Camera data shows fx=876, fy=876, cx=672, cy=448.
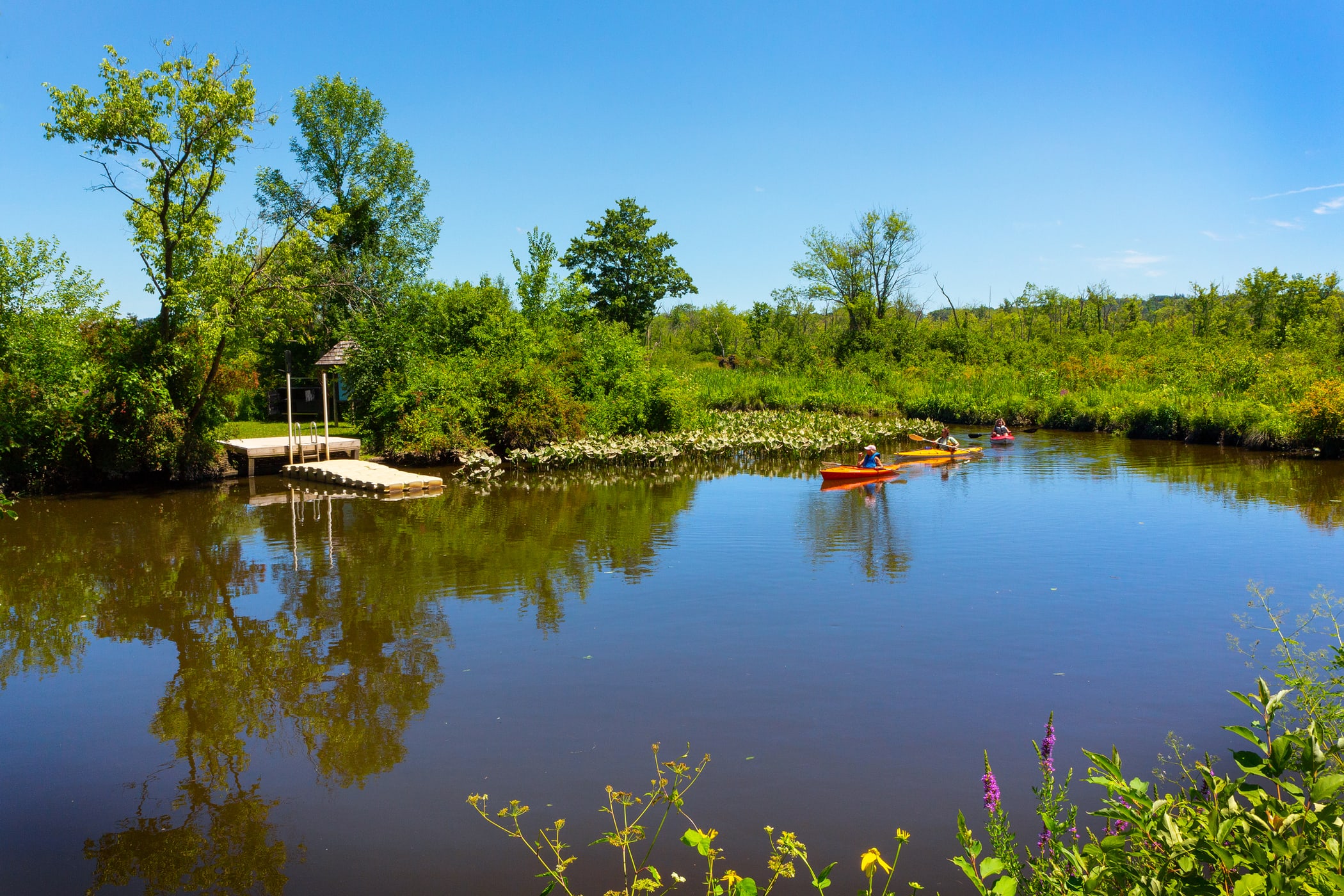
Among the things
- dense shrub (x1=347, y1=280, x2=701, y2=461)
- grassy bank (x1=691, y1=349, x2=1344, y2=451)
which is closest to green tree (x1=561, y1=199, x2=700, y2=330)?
grassy bank (x1=691, y1=349, x2=1344, y2=451)

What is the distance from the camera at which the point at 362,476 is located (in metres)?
20.5

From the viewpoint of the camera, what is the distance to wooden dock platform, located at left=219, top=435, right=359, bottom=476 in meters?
22.8

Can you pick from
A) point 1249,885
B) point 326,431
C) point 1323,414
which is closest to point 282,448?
point 326,431

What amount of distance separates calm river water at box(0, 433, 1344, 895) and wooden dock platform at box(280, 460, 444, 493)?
12.5 ft

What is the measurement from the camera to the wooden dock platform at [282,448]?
22.8 m

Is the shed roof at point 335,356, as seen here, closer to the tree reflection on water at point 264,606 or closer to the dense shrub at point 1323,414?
the tree reflection on water at point 264,606

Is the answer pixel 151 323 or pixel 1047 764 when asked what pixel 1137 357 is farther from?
pixel 1047 764

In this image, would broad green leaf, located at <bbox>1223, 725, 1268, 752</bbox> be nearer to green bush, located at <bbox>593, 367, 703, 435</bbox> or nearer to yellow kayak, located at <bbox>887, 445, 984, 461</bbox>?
yellow kayak, located at <bbox>887, 445, 984, 461</bbox>

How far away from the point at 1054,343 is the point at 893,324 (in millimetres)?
9202

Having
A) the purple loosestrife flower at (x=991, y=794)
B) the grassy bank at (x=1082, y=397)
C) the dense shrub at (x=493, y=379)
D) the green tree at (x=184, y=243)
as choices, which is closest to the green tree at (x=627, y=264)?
the grassy bank at (x=1082, y=397)

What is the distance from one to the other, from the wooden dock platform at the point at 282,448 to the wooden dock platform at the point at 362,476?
71cm

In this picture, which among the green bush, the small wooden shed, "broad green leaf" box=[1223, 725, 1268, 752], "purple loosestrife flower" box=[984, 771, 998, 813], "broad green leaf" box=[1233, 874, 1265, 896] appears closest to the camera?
"broad green leaf" box=[1233, 874, 1265, 896]

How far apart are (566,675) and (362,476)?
45.4 feet

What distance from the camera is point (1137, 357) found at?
140 ft
